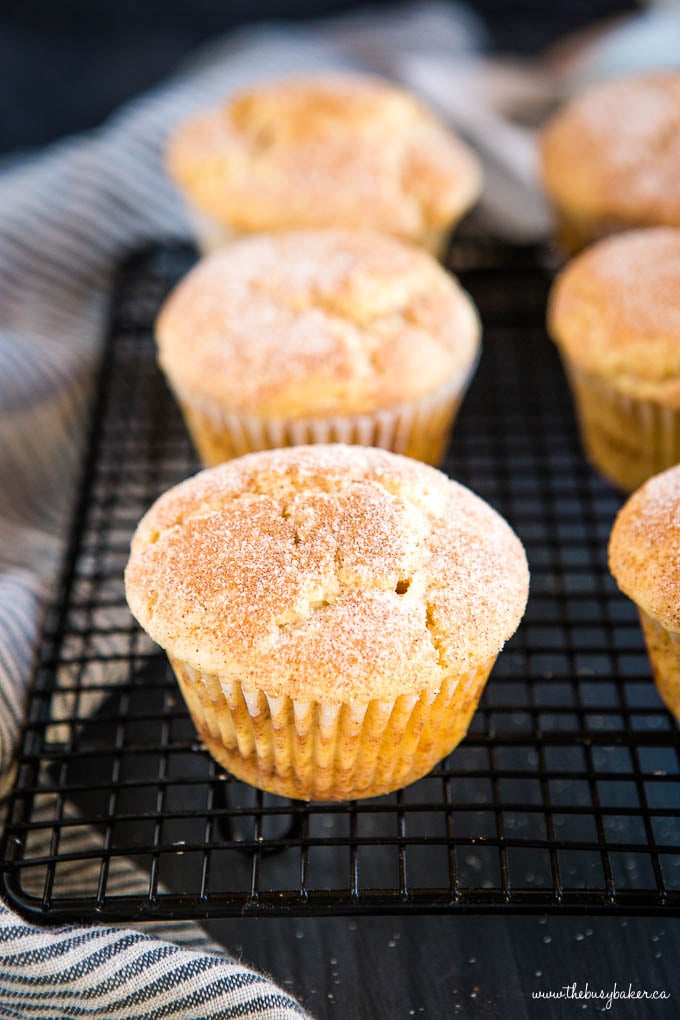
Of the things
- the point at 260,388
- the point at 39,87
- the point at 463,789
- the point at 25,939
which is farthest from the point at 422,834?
the point at 39,87

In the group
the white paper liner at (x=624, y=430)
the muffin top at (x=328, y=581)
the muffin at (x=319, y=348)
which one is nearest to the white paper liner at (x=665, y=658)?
the muffin top at (x=328, y=581)

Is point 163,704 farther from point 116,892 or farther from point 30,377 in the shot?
point 30,377

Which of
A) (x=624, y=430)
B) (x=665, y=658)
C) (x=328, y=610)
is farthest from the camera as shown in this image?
(x=624, y=430)

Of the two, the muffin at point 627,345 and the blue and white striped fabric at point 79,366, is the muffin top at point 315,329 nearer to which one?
the muffin at point 627,345

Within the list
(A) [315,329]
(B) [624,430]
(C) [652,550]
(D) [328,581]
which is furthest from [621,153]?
(D) [328,581]

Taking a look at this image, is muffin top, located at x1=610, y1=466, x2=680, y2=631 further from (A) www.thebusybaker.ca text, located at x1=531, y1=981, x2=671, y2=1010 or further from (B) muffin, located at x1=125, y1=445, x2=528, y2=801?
(A) www.thebusybaker.ca text, located at x1=531, y1=981, x2=671, y2=1010

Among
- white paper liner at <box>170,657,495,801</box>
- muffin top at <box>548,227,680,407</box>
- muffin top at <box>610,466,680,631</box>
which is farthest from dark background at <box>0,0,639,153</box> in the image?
white paper liner at <box>170,657,495,801</box>

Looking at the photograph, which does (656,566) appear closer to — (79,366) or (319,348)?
(319,348)
